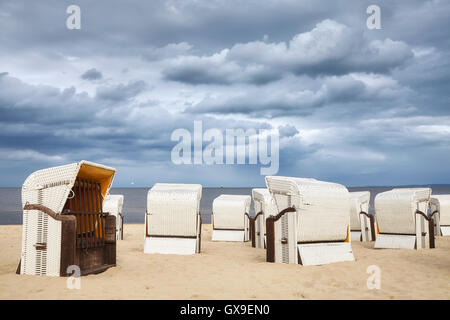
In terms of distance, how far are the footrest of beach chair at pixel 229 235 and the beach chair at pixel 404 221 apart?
6.07 metres

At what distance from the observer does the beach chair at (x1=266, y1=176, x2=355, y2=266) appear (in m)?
9.77

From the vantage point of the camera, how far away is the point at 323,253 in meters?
10.1

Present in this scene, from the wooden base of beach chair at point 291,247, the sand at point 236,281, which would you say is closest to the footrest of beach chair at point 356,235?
the sand at point 236,281

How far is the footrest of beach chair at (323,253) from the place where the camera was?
382 inches

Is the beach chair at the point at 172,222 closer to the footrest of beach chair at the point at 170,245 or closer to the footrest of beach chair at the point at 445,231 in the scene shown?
the footrest of beach chair at the point at 170,245

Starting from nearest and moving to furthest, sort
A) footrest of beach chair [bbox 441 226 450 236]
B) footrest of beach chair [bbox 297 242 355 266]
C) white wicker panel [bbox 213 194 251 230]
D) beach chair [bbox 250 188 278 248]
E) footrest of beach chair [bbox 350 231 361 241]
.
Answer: footrest of beach chair [bbox 297 242 355 266] < beach chair [bbox 250 188 278 248] < footrest of beach chair [bbox 350 231 361 241] < white wicker panel [bbox 213 194 251 230] < footrest of beach chair [bbox 441 226 450 236]

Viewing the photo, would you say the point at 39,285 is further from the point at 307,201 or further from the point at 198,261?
the point at 307,201

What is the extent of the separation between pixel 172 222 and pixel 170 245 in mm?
717

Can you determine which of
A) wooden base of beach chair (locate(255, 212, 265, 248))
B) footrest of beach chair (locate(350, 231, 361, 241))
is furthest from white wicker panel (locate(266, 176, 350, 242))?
footrest of beach chair (locate(350, 231, 361, 241))

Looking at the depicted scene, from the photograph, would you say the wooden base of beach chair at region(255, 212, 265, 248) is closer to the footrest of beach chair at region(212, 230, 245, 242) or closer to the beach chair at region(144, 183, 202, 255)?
the footrest of beach chair at region(212, 230, 245, 242)

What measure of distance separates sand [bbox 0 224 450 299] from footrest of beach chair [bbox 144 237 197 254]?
1199 mm

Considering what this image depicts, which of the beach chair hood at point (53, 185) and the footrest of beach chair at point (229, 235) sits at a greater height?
the beach chair hood at point (53, 185)

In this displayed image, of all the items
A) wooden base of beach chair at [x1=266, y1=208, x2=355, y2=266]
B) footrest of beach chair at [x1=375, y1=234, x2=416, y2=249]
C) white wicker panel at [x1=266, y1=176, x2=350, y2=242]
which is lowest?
footrest of beach chair at [x1=375, y1=234, x2=416, y2=249]

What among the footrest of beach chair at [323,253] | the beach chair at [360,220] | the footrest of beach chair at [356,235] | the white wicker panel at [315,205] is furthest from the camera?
the footrest of beach chair at [356,235]
